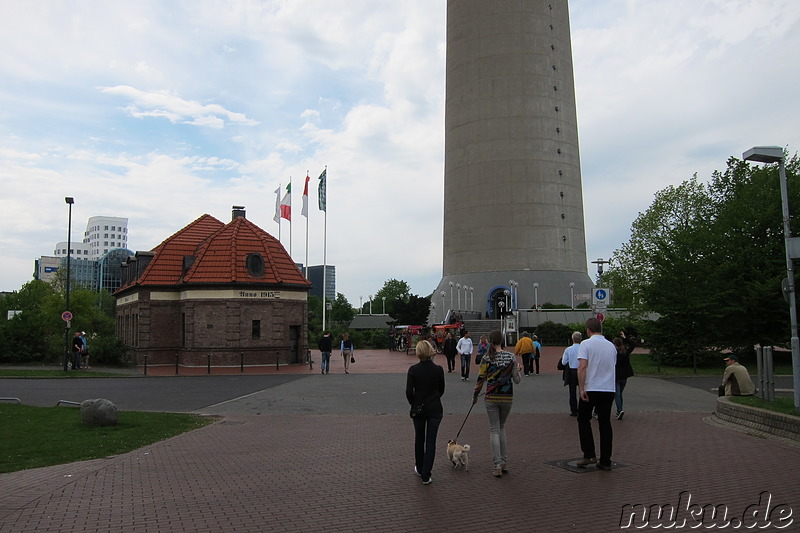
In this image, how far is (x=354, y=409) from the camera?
16.5 meters

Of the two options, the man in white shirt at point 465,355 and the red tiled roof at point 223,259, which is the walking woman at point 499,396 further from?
the red tiled roof at point 223,259

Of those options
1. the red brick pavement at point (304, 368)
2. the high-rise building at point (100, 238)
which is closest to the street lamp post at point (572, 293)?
the red brick pavement at point (304, 368)

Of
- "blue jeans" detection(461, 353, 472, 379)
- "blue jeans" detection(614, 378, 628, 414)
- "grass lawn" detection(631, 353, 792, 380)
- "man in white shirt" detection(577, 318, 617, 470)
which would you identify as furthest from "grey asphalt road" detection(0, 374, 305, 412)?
Answer: "grass lawn" detection(631, 353, 792, 380)

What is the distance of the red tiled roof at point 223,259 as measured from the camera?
3428 cm

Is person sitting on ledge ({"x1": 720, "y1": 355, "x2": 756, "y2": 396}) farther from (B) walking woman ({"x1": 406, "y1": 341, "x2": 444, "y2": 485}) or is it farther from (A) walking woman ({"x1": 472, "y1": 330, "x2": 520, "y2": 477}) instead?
(B) walking woman ({"x1": 406, "y1": 341, "x2": 444, "y2": 485})

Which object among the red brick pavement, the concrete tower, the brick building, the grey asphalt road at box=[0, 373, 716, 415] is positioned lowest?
the grey asphalt road at box=[0, 373, 716, 415]

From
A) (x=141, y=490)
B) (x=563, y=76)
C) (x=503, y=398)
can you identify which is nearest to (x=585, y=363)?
(x=503, y=398)

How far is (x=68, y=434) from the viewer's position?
40.4 ft

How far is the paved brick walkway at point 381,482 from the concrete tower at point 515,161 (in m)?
46.8

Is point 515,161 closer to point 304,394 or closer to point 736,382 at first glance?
point 304,394

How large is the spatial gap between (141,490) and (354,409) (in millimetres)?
8725

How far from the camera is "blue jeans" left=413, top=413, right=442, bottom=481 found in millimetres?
8188

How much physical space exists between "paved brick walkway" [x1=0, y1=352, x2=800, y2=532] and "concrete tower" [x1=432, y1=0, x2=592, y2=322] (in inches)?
1844

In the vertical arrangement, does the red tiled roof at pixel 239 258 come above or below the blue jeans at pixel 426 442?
above
